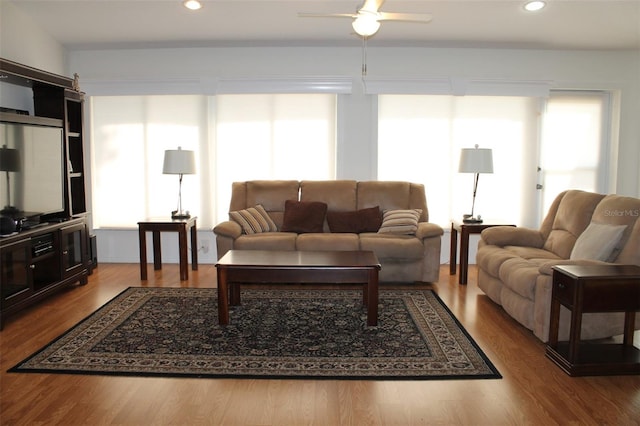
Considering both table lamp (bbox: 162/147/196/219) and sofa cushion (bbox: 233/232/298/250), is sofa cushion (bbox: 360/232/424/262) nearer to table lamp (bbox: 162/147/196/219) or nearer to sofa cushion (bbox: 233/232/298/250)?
sofa cushion (bbox: 233/232/298/250)

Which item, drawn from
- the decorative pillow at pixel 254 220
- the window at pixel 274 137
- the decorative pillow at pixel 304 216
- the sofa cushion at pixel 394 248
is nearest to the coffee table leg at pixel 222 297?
the decorative pillow at pixel 254 220

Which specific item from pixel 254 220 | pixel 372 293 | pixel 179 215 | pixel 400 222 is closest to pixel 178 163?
pixel 179 215

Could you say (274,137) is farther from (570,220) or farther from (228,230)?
(570,220)

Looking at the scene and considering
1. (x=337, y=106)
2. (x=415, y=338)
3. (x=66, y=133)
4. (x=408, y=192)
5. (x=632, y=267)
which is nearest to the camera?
(x=632, y=267)

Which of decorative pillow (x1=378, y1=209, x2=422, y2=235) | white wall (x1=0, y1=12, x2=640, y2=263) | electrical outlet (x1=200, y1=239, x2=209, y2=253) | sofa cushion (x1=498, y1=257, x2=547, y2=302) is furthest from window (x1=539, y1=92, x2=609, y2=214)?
electrical outlet (x1=200, y1=239, x2=209, y2=253)

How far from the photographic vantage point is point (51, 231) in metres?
4.48

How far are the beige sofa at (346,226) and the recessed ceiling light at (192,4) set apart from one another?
1.86 meters

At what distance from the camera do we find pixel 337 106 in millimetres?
5969

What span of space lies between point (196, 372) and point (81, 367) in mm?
708

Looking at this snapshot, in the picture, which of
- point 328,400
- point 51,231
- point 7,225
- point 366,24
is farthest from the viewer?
point 51,231

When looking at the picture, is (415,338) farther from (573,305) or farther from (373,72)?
(373,72)

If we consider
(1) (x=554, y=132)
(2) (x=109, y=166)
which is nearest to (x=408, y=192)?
(1) (x=554, y=132)

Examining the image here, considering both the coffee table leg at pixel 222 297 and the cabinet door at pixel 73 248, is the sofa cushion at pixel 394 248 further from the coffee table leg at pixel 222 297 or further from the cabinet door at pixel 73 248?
the cabinet door at pixel 73 248

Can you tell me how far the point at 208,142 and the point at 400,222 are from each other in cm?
248
